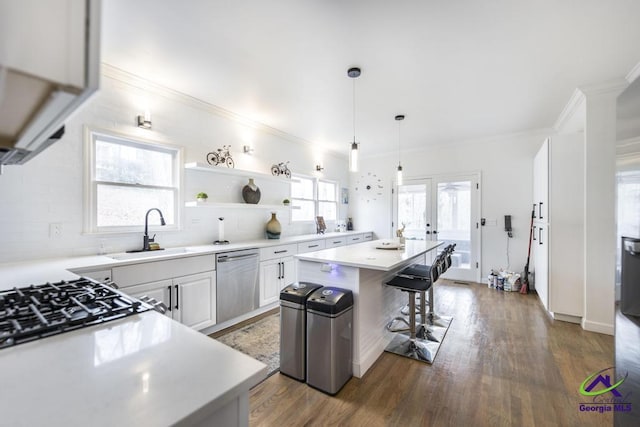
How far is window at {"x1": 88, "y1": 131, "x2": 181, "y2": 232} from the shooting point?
9.02ft

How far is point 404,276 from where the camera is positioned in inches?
117

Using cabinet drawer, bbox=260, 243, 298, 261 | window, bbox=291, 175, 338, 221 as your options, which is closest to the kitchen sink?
cabinet drawer, bbox=260, 243, 298, 261

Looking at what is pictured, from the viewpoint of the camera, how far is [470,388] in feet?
6.93

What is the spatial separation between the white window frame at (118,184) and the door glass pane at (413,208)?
4.23 meters

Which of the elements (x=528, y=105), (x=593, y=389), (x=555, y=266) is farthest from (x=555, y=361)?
(x=528, y=105)

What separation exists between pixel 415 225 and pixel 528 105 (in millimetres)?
2879

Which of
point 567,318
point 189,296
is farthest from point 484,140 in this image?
point 189,296

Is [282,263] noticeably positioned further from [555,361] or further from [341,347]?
[555,361]

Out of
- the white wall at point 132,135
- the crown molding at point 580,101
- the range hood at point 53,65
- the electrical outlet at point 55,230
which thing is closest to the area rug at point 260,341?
the white wall at point 132,135

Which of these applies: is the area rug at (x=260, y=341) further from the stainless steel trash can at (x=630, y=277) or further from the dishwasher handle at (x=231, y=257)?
the stainless steel trash can at (x=630, y=277)

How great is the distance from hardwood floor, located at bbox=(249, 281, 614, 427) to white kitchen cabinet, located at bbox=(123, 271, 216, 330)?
1070mm

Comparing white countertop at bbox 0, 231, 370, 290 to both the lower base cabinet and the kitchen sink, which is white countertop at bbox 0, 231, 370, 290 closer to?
the kitchen sink

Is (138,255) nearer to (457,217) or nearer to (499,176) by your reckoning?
(457,217)

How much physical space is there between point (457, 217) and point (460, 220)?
77 mm
